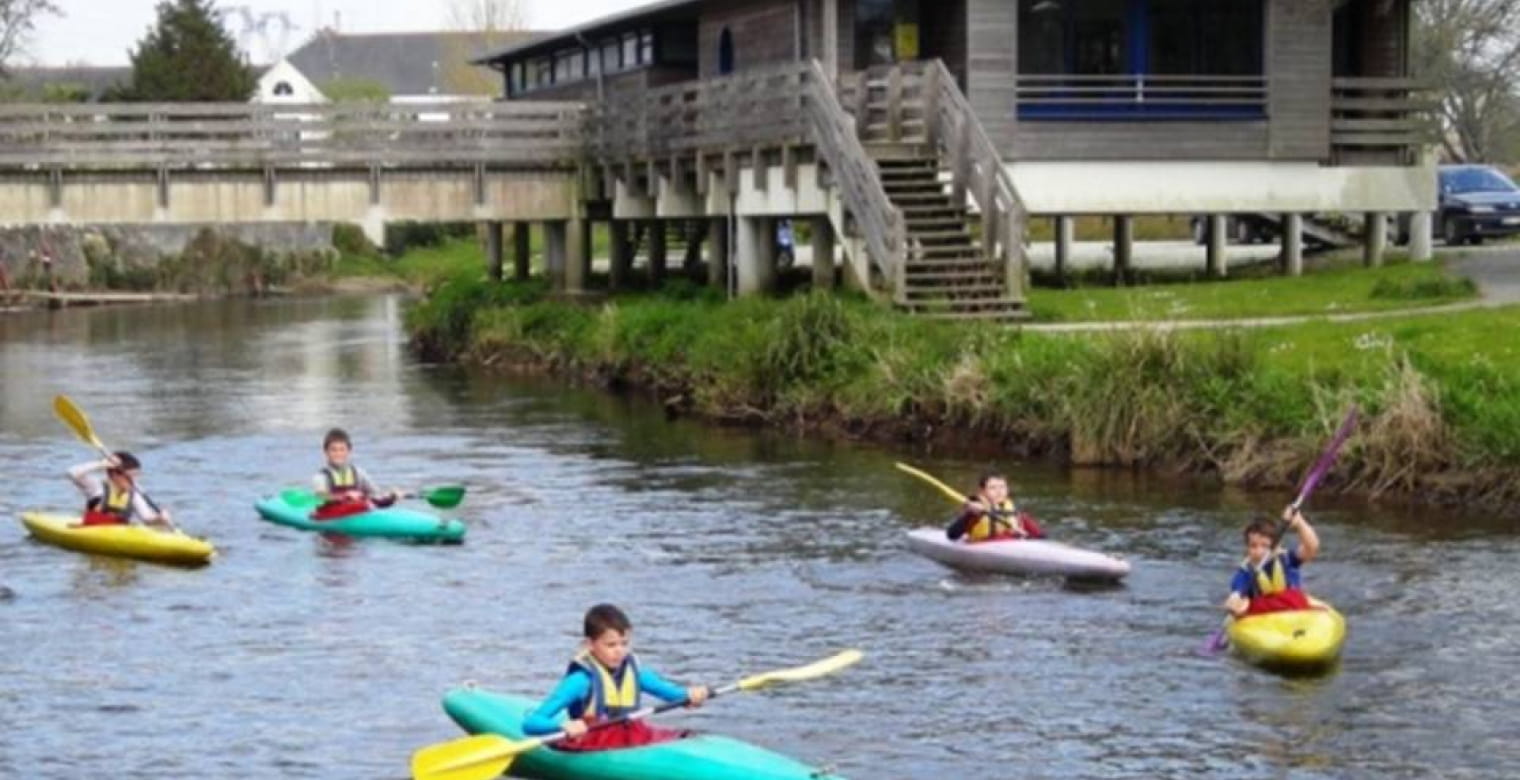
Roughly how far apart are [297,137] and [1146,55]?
1370 centimetres

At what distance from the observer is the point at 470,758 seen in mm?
15148

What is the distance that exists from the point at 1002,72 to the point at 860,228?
18.3ft

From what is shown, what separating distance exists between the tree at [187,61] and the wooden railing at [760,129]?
42.1 meters

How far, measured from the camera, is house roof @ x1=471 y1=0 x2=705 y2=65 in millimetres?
47844

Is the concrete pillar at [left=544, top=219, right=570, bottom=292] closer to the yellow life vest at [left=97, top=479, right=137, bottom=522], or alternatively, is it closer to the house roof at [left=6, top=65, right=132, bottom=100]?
the yellow life vest at [left=97, top=479, right=137, bottom=522]

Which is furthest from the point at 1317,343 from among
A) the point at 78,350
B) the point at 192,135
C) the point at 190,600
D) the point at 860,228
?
the point at 78,350

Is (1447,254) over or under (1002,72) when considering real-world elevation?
under

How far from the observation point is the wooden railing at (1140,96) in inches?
1617

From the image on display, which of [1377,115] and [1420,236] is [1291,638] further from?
[1377,115]

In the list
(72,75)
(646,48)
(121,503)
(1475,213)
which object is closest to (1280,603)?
(121,503)

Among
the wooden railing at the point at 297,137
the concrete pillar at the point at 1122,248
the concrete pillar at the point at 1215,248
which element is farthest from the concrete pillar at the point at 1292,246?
the wooden railing at the point at 297,137

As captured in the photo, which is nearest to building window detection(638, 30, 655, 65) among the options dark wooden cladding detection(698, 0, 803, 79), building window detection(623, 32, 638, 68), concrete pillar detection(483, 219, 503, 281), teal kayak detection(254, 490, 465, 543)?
building window detection(623, 32, 638, 68)

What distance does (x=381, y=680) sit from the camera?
18.9 metres

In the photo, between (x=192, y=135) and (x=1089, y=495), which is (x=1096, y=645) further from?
(x=192, y=135)
